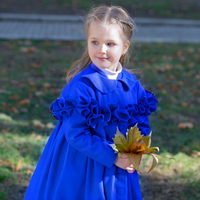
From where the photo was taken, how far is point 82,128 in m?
1.61

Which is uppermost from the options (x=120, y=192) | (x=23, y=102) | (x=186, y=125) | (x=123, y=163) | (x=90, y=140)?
(x=90, y=140)

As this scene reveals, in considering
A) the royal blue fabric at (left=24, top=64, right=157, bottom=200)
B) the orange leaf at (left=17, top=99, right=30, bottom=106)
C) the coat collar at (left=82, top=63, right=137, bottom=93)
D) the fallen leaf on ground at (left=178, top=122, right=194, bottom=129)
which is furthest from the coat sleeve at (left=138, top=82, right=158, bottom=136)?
the orange leaf at (left=17, top=99, right=30, bottom=106)

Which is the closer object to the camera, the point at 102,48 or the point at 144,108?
the point at 102,48

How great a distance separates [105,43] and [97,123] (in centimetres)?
48

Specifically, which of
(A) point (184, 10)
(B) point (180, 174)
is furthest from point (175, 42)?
(B) point (180, 174)

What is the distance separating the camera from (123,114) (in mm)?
1709

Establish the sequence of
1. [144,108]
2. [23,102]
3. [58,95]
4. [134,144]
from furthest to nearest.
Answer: [58,95]
[23,102]
[144,108]
[134,144]

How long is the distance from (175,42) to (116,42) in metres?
6.37

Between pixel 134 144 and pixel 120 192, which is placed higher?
pixel 134 144

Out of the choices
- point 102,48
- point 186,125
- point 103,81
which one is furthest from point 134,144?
point 186,125

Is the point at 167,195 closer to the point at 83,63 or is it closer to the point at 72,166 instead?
the point at 72,166

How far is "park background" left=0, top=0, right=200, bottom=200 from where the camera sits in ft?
9.00

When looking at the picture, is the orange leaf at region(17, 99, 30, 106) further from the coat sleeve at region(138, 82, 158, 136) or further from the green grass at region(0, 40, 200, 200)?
the coat sleeve at region(138, 82, 158, 136)

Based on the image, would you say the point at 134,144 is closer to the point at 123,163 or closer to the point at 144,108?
the point at 123,163
